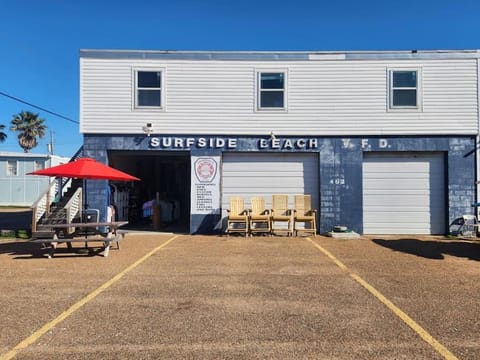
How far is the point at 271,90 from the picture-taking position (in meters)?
12.3

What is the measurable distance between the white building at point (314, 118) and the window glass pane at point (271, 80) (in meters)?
0.03

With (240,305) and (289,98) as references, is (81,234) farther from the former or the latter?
(289,98)

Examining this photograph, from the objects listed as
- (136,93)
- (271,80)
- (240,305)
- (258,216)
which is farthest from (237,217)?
(240,305)

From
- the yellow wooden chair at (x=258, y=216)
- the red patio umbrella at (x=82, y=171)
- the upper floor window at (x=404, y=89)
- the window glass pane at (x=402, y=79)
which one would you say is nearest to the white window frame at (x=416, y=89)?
the upper floor window at (x=404, y=89)

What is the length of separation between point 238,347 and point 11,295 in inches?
136

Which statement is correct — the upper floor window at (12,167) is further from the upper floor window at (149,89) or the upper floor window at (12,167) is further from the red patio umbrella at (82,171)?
the red patio umbrella at (82,171)

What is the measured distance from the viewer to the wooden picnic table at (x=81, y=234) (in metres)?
8.21

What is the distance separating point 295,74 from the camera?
484 inches

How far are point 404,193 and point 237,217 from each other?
4991mm

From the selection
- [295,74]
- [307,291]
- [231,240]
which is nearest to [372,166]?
[295,74]

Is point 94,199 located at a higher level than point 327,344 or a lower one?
higher

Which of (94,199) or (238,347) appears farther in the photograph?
(94,199)

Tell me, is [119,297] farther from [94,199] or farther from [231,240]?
[94,199]

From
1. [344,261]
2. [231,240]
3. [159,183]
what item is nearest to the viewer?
[344,261]
